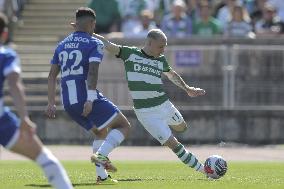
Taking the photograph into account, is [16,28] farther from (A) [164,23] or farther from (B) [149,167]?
(B) [149,167]

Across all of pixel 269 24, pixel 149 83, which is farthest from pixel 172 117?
pixel 269 24

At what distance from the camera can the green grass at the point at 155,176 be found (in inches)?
529

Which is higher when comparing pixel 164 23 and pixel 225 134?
pixel 164 23

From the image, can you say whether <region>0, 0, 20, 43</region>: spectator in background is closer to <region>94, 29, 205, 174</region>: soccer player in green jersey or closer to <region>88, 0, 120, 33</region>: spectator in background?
<region>88, 0, 120, 33</region>: spectator in background

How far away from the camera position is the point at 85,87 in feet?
45.6

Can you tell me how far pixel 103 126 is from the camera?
1385 cm

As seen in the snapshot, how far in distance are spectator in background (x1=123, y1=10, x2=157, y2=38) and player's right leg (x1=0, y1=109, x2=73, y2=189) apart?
605 inches

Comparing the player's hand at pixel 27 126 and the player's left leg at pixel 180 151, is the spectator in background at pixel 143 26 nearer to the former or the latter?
the player's left leg at pixel 180 151

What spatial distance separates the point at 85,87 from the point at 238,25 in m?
12.6

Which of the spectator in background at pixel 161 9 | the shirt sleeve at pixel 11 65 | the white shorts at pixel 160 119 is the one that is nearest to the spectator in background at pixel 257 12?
the spectator in background at pixel 161 9

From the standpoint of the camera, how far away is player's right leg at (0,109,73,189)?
10273mm

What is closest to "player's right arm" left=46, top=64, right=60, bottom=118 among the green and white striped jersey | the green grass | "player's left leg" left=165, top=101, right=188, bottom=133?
the green grass

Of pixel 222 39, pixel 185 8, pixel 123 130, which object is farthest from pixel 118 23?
pixel 123 130

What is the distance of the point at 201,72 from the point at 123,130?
10.9 meters
